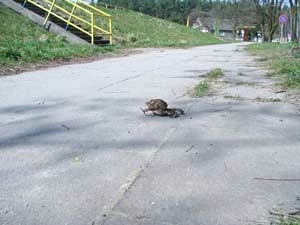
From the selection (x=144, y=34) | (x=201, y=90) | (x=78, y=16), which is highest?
(x=78, y=16)

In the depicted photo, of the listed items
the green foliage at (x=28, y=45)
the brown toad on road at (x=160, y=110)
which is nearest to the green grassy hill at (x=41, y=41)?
the green foliage at (x=28, y=45)

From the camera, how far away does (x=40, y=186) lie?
2852mm

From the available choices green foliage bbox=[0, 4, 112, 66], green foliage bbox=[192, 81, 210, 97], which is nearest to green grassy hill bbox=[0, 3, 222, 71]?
green foliage bbox=[0, 4, 112, 66]

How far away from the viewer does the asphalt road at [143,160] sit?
2.52 metres

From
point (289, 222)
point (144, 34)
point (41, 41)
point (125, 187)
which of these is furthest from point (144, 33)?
point (289, 222)

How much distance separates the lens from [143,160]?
340 centimetres

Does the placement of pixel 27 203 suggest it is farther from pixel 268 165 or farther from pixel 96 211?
pixel 268 165

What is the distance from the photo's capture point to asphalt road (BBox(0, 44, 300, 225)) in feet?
8.26

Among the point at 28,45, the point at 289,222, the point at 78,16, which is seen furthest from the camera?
the point at 78,16

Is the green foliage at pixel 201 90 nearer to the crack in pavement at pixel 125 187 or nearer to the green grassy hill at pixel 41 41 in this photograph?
the crack in pavement at pixel 125 187

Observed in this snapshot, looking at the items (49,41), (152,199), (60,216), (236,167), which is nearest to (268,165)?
(236,167)

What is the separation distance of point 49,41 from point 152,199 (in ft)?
50.5

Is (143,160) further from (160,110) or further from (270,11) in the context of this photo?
(270,11)

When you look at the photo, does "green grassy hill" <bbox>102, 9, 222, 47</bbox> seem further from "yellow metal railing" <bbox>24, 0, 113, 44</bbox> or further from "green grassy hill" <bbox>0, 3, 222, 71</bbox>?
"yellow metal railing" <bbox>24, 0, 113, 44</bbox>
